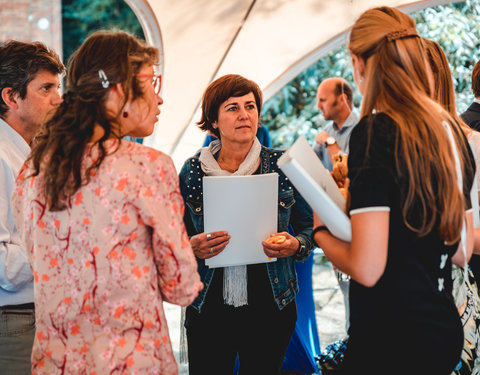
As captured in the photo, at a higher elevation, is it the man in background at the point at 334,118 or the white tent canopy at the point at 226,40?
the white tent canopy at the point at 226,40

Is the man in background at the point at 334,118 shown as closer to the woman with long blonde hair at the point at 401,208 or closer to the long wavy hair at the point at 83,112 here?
the woman with long blonde hair at the point at 401,208

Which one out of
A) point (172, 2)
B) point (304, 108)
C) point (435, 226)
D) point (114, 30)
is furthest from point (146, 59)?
point (304, 108)

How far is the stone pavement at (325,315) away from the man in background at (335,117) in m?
1.39

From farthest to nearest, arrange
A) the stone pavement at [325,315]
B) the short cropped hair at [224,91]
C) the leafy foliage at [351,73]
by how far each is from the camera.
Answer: the leafy foliage at [351,73] < the stone pavement at [325,315] < the short cropped hair at [224,91]

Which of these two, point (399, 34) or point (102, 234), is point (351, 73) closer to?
point (399, 34)

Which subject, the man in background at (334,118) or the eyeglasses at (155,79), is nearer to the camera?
the eyeglasses at (155,79)

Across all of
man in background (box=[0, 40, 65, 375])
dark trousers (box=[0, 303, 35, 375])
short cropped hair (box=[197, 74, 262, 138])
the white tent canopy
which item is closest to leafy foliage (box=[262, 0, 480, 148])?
the white tent canopy

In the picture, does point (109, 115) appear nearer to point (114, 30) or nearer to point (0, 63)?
point (114, 30)

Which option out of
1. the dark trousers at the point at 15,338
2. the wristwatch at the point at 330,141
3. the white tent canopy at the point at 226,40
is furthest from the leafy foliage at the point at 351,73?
the dark trousers at the point at 15,338

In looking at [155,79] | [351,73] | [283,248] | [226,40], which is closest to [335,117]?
[226,40]

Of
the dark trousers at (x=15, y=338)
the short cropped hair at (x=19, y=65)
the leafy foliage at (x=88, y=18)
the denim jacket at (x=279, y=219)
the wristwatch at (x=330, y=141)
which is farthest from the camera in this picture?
the leafy foliage at (x=88, y=18)

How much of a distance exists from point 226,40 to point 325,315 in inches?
101

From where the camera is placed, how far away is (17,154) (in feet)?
5.96

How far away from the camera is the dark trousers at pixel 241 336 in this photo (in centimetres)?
208
